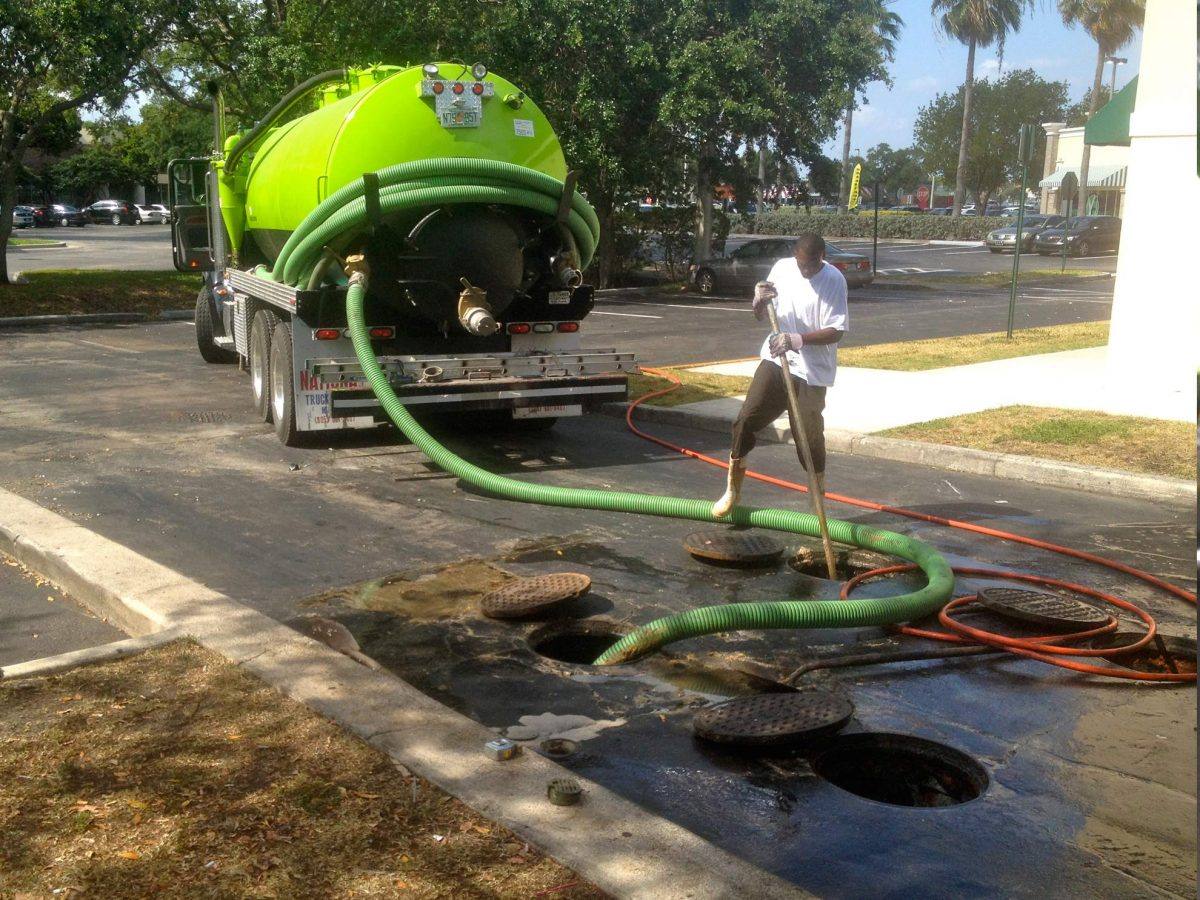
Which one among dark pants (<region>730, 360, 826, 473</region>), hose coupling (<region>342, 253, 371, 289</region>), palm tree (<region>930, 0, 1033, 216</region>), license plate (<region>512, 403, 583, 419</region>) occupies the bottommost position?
license plate (<region>512, 403, 583, 419</region>)

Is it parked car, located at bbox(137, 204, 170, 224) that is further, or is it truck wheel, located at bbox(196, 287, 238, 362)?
parked car, located at bbox(137, 204, 170, 224)

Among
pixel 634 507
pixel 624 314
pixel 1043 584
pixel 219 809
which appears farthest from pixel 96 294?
pixel 219 809

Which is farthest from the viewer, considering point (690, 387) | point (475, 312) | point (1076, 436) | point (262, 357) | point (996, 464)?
point (690, 387)

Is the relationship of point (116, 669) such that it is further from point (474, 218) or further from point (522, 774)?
point (474, 218)

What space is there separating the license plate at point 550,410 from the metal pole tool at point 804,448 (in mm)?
2780

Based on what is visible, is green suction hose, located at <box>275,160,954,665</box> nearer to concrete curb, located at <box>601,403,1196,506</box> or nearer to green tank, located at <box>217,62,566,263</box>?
green tank, located at <box>217,62,566,263</box>

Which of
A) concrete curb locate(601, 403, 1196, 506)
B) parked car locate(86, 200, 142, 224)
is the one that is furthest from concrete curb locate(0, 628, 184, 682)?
parked car locate(86, 200, 142, 224)

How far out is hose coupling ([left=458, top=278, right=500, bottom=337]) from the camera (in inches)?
367

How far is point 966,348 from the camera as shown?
1702 centimetres

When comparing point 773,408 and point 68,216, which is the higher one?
point 68,216

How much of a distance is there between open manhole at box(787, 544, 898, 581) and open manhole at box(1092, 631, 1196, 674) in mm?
1483

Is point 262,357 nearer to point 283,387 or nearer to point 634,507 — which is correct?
point 283,387

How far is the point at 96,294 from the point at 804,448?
780 inches

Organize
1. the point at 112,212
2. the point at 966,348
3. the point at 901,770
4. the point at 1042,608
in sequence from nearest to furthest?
1. the point at 901,770
2. the point at 1042,608
3. the point at 966,348
4. the point at 112,212
